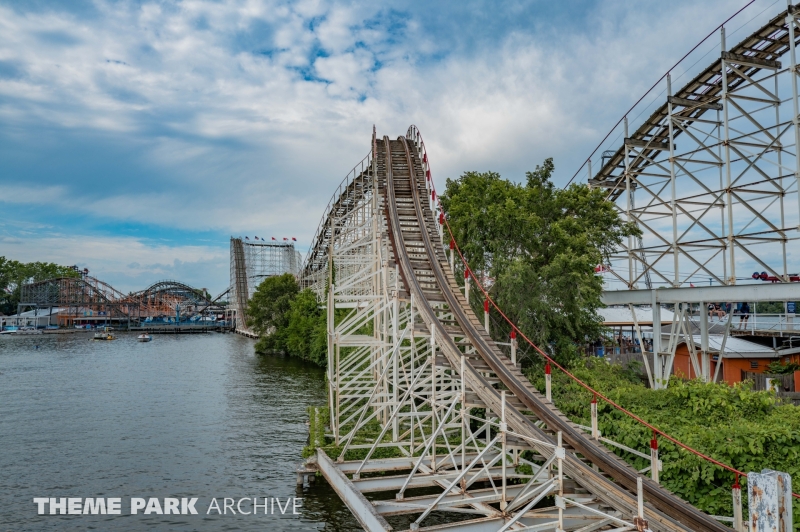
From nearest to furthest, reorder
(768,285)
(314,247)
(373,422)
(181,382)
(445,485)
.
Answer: (445,485), (768,285), (373,422), (181,382), (314,247)

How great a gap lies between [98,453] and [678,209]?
24.5 meters

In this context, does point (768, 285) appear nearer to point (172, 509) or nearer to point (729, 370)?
point (729, 370)

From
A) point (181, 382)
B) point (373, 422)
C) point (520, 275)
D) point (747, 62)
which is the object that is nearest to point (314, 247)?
point (181, 382)

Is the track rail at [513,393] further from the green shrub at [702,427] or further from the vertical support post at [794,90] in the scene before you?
the vertical support post at [794,90]

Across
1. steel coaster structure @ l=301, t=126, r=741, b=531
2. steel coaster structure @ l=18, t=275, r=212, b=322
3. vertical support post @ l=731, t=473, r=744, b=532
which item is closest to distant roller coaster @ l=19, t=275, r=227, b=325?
steel coaster structure @ l=18, t=275, r=212, b=322

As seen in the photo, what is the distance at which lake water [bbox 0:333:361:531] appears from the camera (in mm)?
16109

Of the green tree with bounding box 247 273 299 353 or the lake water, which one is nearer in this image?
the lake water

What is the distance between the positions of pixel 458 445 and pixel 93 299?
396 ft

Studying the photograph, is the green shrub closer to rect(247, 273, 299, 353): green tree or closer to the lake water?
the lake water

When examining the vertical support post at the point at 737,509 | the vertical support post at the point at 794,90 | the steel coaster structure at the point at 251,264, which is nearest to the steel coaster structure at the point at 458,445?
the vertical support post at the point at 737,509

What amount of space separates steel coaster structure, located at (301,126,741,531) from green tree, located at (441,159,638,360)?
1.91 m

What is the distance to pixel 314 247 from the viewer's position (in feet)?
168

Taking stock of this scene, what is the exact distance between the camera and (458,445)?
16.2 meters

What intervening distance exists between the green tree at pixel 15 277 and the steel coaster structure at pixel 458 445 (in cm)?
12165
